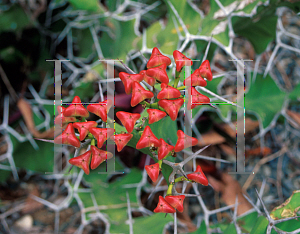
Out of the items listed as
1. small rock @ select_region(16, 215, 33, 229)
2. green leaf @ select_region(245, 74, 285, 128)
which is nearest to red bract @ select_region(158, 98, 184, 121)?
green leaf @ select_region(245, 74, 285, 128)

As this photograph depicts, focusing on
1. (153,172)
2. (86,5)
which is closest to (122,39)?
(86,5)

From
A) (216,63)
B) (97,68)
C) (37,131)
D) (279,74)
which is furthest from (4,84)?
(279,74)

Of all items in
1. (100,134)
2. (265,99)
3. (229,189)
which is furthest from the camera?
(229,189)

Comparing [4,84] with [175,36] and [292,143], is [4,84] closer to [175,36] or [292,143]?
[175,36]

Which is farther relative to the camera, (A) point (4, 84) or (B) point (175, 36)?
(A) point (4, 84)

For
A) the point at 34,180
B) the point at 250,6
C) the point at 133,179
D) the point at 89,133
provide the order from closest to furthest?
the point at 89,133 → the point at 250,6 → the point at 133,179 → the point at 34,180

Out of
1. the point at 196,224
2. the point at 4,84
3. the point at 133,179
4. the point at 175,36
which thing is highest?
the point at 175,36

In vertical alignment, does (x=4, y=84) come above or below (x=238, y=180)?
above

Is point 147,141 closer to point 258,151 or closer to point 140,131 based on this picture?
point 140,131
